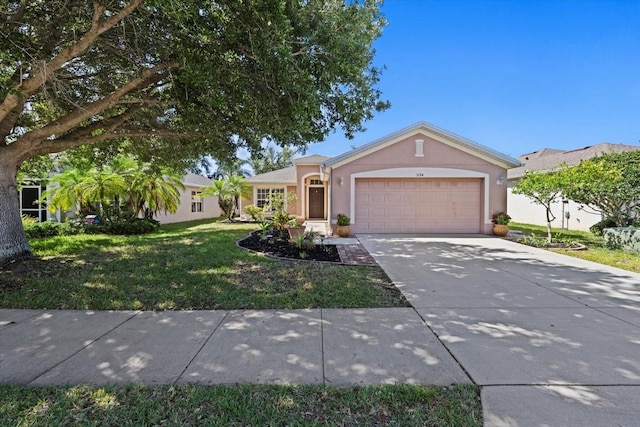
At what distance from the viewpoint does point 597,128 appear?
2597cm

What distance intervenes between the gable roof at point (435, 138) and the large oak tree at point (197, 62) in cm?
439

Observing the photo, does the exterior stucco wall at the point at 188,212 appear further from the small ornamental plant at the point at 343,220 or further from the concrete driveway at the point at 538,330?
the concrete driveway at the point at 538,330

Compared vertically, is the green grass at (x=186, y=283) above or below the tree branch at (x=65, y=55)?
below

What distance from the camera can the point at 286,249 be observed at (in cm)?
961

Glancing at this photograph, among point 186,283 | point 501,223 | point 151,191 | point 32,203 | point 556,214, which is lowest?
point 186,283

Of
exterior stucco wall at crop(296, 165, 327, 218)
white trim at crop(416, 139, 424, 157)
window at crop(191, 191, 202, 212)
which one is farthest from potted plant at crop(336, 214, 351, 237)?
window at crop(191, 191, 202, 212)

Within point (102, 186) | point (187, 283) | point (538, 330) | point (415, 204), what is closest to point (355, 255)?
point (187, 283)

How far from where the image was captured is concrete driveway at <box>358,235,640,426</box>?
2.55 metres

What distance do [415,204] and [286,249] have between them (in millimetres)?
6809

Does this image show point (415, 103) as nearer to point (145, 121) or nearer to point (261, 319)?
point (145, 121)

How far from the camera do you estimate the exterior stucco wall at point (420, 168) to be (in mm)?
13266

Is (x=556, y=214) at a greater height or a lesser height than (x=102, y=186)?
lesser

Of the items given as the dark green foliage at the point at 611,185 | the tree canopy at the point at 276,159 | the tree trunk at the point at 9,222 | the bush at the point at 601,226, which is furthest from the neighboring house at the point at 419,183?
the tree canopy at the point at 276,159

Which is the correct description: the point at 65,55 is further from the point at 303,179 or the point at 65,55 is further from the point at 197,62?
the point at 303,179
